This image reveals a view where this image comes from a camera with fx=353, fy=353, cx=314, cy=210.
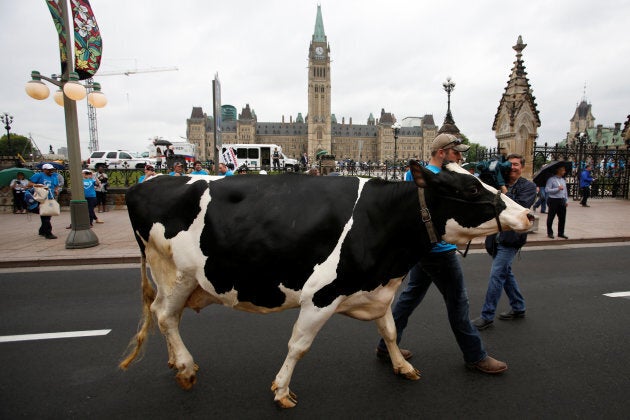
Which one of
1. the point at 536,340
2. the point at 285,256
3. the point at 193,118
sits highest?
the point at 193,118

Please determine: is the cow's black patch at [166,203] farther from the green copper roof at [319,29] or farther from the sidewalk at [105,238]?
the green copper roof at [319,29]

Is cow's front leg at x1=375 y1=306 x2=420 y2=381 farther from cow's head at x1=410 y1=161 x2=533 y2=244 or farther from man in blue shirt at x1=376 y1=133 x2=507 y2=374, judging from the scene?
cow's head at x1=410 y1=161 x2=533 y2=244

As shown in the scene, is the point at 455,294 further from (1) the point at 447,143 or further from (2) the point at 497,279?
(2) the point at 497,279

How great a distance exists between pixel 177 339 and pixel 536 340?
381 cm

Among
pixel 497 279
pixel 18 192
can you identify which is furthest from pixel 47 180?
pixel 497 279

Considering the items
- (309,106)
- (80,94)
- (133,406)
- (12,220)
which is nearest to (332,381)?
(133,406)

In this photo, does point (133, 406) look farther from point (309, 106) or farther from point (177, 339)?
point (309, 106)

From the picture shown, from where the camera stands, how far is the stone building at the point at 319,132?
405 feet

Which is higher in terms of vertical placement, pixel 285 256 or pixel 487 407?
pixel 285 256

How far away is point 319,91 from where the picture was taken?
12381 centimetres

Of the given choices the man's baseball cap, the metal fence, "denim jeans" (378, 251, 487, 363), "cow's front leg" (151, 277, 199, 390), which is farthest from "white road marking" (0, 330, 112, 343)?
the metal fence

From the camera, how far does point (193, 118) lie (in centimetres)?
12594

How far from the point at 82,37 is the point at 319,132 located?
121m

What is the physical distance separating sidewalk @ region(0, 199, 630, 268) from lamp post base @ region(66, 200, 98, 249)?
0.69 ft
